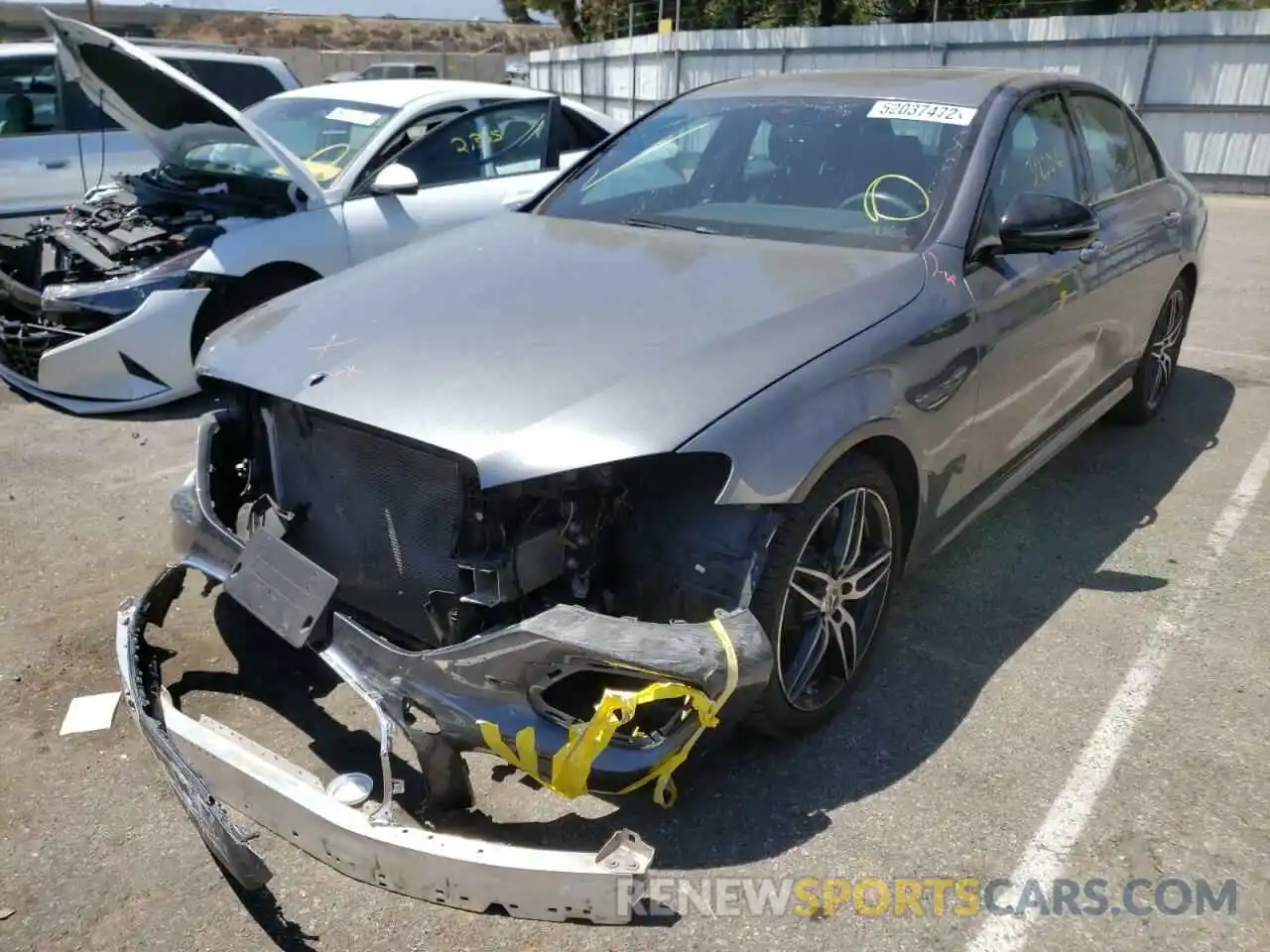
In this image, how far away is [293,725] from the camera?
2.96 meters

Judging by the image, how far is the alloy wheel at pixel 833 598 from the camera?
2.76 metres

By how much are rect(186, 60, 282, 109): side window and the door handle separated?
21.9ft

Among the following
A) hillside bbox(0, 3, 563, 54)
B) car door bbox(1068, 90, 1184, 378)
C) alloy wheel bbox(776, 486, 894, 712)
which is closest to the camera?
alloy wheel bbox(776, 486, 894, 712)

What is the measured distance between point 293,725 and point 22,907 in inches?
31.2

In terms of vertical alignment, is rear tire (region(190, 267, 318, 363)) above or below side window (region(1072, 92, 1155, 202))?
below

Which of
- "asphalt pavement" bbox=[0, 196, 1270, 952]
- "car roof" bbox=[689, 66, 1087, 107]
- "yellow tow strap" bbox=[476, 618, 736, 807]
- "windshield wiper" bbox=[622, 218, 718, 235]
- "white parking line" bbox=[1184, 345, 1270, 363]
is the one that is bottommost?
"asphalt pavement" bbox=[0, 196, 1270, 952]

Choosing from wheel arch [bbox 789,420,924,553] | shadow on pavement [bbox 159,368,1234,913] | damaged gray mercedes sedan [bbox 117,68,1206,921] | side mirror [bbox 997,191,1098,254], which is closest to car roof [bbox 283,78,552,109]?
damaged gray mercedes sedan [bbox 117,68,1206,921]

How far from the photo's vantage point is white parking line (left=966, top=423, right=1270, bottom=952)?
2336mm

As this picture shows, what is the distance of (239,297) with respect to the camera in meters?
5.48

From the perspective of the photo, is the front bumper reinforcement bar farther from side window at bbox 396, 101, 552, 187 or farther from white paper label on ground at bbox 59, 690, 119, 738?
side window at bbox 396, 101, 552, 187

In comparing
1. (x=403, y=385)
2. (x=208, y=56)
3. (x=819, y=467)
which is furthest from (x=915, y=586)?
(x=208, y=56)

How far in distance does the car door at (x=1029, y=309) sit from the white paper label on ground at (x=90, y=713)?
2.75 m

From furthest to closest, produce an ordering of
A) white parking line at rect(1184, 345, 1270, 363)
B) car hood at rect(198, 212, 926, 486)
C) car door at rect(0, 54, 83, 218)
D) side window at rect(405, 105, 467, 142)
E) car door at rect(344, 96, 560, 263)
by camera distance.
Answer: car door at rect(0, 54, 83, 218)
white parking line at rect(1184, 345, 1270, 363)
side window at rect(405, 105, 467, 142)
car door at rect(344, 96, 560, 263)
car hood at rect(198, 212, 926, 486)

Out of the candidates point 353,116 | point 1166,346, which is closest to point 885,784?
point 1166,346
